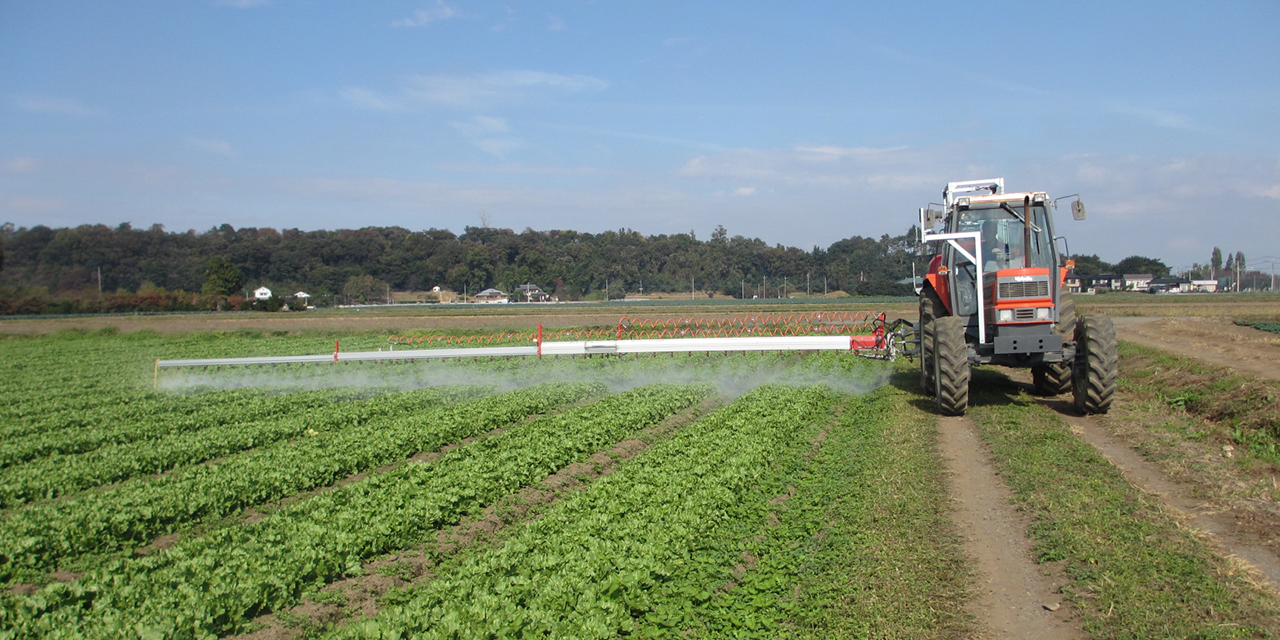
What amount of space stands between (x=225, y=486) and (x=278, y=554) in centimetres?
313

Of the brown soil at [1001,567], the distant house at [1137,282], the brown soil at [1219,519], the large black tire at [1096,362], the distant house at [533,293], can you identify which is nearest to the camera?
the brown soil at [1001,567]

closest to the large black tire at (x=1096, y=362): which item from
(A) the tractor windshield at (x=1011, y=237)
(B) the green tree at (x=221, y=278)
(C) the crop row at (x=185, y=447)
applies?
(A) the tractor windshield at (x=1011, y=237)

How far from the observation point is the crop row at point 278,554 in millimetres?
5684

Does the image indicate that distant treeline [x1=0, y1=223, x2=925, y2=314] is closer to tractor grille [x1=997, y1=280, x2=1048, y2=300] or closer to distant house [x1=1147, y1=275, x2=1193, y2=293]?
distant house [x1=1147, y1=275, x2=1193, y2=293]

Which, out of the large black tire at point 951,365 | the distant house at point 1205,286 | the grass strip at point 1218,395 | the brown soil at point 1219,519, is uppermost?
the distant house at point 1205,286

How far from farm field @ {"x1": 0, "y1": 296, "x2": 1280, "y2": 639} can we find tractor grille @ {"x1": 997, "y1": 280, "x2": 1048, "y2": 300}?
197 cm

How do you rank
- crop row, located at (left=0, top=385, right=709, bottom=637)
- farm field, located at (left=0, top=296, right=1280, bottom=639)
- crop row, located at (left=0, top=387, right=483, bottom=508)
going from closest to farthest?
farm field, located at (left=0, top=296, right=1280, bottom=639) → crop row, located at (left=0, top=385, right=709, bottom=637) → crop row, located at (left=0, top=387, right=483, bottom=508)

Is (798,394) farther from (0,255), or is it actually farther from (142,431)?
(0,255)

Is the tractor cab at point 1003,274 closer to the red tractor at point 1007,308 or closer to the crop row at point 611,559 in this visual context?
the red tractor at point 1007,308

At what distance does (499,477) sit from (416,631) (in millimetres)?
4050

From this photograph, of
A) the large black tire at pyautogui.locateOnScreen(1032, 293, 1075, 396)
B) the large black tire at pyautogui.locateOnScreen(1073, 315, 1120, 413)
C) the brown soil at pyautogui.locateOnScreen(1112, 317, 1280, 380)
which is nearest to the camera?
the large black tire at pyautogui.locateOnScreen(1073, 315, 1120, 413)

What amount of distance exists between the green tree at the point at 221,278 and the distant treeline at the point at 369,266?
5.1 inches

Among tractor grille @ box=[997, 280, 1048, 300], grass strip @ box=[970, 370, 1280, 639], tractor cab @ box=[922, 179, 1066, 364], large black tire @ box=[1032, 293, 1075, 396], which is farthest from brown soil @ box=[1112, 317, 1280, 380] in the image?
grass strip @ box=[970, 370, 1280, 639]

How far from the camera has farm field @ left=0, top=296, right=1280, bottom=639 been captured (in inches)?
218
